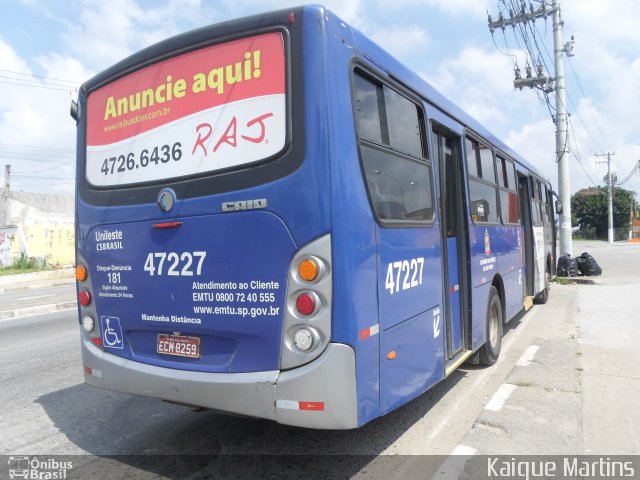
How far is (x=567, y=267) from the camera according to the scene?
1555cm

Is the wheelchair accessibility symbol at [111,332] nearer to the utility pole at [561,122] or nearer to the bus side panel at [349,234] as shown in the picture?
the bus side panel at [349,234]

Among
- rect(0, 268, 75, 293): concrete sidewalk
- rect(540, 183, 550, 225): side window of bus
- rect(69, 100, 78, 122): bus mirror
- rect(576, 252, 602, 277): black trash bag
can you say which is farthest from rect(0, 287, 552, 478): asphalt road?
rect(0, 268, 75, 293): concrete sidewalk

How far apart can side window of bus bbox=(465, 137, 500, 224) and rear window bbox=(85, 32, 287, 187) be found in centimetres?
296

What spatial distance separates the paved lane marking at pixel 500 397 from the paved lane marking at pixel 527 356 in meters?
0.99

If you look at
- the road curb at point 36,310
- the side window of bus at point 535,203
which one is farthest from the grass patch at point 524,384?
the road curb at point 36,310

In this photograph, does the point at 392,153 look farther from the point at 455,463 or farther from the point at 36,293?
the point at 36,293

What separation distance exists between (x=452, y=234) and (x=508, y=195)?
9.07 ft

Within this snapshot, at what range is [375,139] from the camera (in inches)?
132

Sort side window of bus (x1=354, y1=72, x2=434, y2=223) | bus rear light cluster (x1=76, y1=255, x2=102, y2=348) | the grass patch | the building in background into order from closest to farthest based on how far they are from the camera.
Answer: side window of bus (x1=354, y1=72, x2=434, y2=223) → bus rear light cluster (x1=76, y1=255, x2=102, y2=348) → the grass patch → the building in background

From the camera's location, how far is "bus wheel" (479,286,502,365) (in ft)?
19.4

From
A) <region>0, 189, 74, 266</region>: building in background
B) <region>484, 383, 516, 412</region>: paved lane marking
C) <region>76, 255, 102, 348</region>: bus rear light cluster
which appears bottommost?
<region>484, 383, 516, 412</region>: paved lane marking

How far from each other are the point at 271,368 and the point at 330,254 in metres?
0.80

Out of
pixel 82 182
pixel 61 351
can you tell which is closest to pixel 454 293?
pixel 82 182

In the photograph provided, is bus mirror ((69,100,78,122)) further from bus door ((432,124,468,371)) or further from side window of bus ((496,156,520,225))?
side window of bus ((496,156,520,225))
